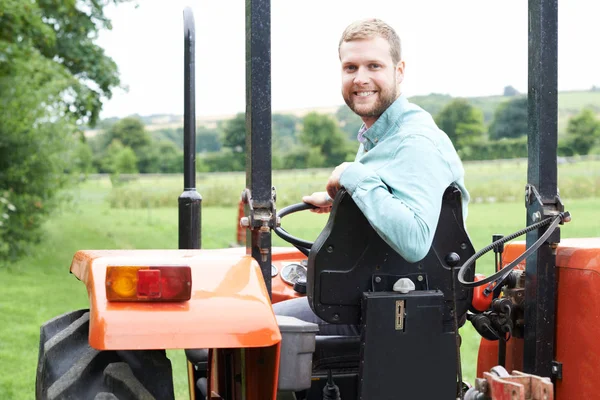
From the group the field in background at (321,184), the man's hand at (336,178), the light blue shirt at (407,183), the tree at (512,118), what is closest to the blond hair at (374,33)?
the light blue shirt at (407,183)

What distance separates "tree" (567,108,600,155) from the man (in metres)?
27.2

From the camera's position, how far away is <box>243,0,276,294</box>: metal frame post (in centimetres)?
215

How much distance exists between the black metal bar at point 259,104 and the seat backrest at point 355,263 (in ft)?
0.66

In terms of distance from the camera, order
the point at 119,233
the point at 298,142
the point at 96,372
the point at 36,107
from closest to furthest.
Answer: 1. the point at 96,372
2. the point at 36,107
3. the point at 119,233
4. the point at 298,142

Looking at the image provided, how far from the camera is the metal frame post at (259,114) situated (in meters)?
2.15

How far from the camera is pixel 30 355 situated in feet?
23.1

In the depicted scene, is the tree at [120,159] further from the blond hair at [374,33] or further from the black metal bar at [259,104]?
the black metal bar at [259,104]

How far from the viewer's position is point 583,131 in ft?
105

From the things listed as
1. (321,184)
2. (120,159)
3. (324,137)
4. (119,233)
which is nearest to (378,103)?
(119,233)

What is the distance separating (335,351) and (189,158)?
1130 millimetres

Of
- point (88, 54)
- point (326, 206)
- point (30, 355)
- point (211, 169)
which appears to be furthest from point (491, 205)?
point (326, 206)

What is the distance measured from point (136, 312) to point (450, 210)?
0.89 m

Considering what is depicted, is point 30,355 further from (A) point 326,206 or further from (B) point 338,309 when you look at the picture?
(B) point 338,309

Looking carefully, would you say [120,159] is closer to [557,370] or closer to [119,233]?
[119,233]
